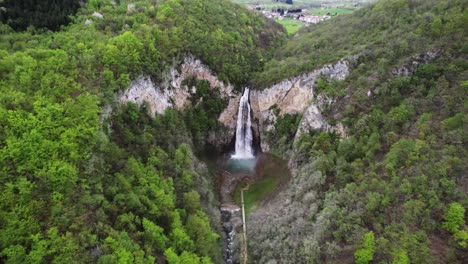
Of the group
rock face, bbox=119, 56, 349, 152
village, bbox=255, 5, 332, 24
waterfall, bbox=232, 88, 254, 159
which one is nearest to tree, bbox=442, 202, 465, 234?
rock face, bbox=119, 56, 349, 152

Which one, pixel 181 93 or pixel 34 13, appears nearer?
pixel 34 13

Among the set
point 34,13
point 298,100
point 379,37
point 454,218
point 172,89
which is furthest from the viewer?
point 298,100

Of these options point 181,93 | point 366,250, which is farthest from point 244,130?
point 366,250

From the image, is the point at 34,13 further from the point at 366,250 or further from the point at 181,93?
the point at 366,250

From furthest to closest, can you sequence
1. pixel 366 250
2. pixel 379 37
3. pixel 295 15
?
pixel 295 15 < pixel 379 37 < pixel 366 250

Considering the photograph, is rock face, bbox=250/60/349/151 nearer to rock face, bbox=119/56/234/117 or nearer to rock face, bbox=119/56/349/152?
rock face, bbox=119/56/349/152

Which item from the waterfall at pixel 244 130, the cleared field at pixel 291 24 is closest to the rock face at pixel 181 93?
the waterfall at pixel 244 130

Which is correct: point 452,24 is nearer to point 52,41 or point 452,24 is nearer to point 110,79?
point 110,79

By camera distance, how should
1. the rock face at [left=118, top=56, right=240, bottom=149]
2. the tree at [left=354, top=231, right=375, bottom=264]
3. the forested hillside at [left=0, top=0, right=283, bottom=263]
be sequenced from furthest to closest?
the rock face at [left=118, top=56, right=240, bottom=149]
the tree at [left=354, top=231, right=375, bottom=264]
the forested hillside at [left=0, top=0, right=283, bottom=263]
